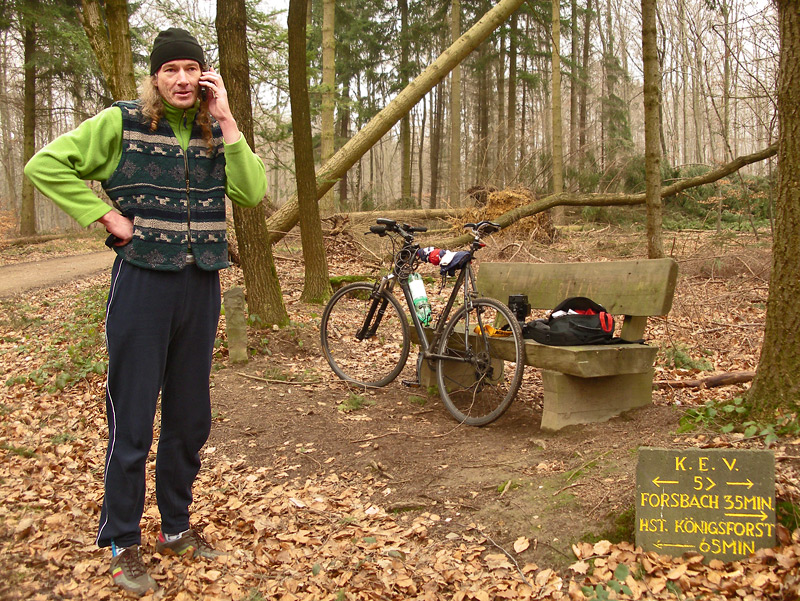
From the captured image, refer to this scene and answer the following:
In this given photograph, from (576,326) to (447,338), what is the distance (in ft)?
3.73

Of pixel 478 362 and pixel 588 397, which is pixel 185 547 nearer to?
pixel 478 362

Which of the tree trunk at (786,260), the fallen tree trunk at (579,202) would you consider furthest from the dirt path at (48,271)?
the tree trunk at (786,260)

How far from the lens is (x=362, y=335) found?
6336mm

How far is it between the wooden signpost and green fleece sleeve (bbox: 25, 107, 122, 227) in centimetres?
254

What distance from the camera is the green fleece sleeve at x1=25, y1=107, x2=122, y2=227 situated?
2.53m

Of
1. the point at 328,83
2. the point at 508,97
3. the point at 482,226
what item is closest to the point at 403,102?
the point at 328,83

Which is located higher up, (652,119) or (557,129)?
(557,129)

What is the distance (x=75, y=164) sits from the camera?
2.59 metres

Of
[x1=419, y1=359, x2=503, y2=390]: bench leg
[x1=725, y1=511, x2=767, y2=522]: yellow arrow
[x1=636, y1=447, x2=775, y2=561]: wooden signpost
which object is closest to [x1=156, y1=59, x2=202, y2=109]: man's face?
[x1=636, y1=447, x2=775, y2=561]: wooden signpost

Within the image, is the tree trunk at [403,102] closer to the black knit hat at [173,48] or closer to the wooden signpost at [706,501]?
the black knit hat at [173,48]

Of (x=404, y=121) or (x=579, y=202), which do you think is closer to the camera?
(x=579, y=202)

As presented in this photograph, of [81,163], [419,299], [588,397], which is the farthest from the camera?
[419,299]

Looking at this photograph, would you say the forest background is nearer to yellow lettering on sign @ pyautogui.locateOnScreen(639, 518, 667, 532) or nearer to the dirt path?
yellow lettering on sign @ pyautogui.locateOnScreen(639, 518, 667, 532)

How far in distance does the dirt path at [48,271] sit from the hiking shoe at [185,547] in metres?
9.98
